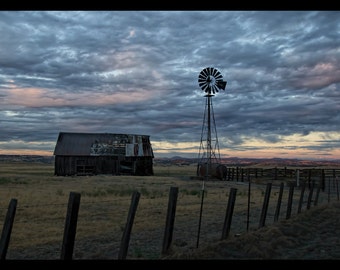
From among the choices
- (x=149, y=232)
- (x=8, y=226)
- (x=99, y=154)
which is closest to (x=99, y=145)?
(x=99, y=154)

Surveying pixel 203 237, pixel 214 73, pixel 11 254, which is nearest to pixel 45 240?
pixel 11 254

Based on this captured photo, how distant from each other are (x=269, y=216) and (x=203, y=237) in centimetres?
540

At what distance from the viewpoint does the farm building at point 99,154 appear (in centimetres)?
4953

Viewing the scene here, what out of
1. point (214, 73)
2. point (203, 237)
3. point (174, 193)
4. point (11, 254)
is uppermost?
point (214, 73)

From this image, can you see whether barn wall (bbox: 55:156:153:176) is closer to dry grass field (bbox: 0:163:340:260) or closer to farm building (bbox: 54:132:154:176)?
farm building (bbox: 54:132:154:176)

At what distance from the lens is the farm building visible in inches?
1950

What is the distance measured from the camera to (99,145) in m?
50.6

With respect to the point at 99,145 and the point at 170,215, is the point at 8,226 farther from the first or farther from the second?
the point at 99,145

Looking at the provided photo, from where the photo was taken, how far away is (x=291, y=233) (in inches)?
397

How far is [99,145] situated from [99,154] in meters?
1.31

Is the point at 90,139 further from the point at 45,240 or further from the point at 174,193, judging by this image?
the point at 174,193

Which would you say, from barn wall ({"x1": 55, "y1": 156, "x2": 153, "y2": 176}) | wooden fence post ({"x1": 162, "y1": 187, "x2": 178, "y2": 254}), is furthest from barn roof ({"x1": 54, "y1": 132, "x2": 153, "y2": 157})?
wooden fence post ({"x1": 162, "y1": 187, "x2": 178, "y2": 254})

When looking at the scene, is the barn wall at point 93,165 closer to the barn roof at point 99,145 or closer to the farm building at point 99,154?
the farm building at point 99,154
